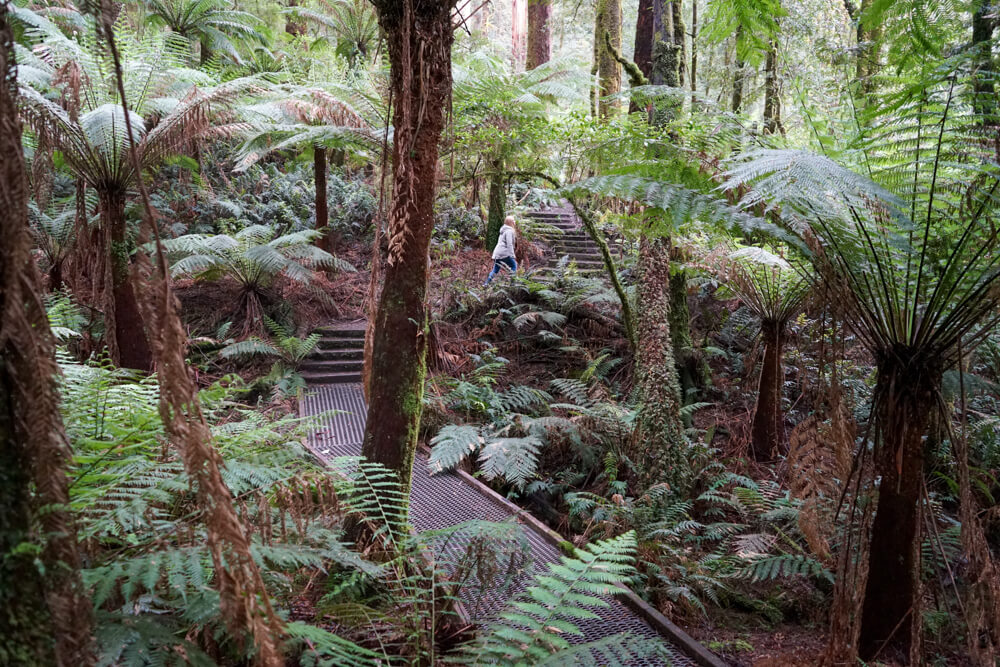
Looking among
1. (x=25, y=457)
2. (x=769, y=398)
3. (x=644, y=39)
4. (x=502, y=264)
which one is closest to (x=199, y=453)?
(x=25, y=457)

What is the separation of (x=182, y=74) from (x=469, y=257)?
5306 millimetres

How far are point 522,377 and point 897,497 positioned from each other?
5370mm

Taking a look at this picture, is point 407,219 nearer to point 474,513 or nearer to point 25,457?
point 25,457

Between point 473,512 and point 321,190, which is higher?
point 321,190

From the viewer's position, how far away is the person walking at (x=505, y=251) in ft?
30.1

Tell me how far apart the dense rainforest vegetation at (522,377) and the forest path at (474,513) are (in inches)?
4.7

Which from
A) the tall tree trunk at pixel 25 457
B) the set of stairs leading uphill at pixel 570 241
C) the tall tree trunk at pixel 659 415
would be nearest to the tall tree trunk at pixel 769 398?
the tall tree trunk at pixel 659 415

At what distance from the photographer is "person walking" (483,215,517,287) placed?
9172 millimetres

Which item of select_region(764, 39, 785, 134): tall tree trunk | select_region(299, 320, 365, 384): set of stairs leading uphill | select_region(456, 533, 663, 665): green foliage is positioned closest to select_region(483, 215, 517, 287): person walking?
select_region(299, 320, 365, 384): set of stairs leading uphill

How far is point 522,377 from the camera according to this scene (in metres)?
7.68

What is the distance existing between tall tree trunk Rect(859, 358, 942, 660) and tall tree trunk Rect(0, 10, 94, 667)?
2.71 metres

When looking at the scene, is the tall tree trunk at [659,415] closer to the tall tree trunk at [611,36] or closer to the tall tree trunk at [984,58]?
the tall tree trunk at [984,58]

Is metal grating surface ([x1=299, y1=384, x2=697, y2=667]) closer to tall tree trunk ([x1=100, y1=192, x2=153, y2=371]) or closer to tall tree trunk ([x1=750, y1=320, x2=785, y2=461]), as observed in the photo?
tall tree trunk ([x1=100, y1=192, x2=153, y2=371])

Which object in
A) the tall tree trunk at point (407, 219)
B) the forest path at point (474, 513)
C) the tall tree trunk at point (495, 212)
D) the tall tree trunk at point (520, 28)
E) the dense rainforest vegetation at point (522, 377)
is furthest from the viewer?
the tall tree trunk at point (520, 28)
